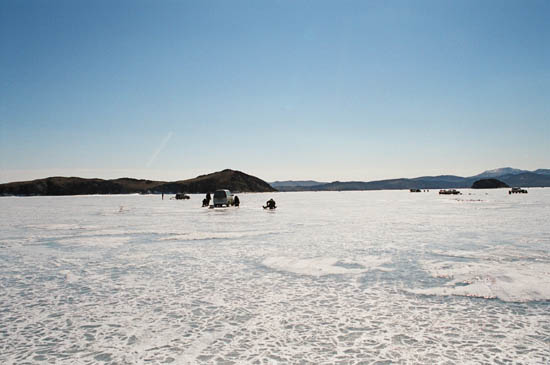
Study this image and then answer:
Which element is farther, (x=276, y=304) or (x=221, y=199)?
(x=221, y=199)

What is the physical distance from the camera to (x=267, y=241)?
17.7 metres

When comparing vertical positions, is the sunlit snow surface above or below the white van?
below

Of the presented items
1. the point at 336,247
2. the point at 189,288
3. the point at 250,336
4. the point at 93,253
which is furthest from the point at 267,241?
the point at 250,336

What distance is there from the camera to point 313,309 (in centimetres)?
770

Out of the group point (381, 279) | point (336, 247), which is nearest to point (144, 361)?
point (381, 279)

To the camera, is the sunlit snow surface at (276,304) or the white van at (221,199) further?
the white van at (221,199)

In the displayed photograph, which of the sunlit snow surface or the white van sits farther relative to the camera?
the white van

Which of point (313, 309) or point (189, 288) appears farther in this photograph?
point (189, 288)

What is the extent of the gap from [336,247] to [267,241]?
3.31m

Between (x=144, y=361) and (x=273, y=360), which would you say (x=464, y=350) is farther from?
(x=144, y=361)

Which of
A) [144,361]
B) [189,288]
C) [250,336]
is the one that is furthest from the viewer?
[189,288]

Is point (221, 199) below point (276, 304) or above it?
above

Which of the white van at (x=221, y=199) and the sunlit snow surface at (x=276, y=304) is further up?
the white van at (x=221, y=199)

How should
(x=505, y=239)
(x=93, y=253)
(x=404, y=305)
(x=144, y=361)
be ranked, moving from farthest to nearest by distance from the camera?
1. (x=505, y=239)
2. (x=93, y=253)
3. (x=404, y=305)
4. (x=144, y=361)
